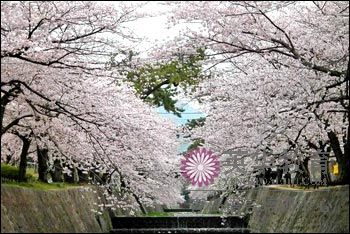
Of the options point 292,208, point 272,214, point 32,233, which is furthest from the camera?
point 272,214

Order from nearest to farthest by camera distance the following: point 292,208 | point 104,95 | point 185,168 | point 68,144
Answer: point 104,95
point 292,208
point 68,144
point 185,168

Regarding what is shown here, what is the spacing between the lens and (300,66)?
11.4 m

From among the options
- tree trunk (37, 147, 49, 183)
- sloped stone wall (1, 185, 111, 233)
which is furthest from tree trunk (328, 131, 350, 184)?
tree trunk (37, 147, 49, 183)

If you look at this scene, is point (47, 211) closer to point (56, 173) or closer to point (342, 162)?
point (342, 162)

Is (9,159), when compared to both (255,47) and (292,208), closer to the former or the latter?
(292,208)

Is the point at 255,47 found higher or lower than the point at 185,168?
higher

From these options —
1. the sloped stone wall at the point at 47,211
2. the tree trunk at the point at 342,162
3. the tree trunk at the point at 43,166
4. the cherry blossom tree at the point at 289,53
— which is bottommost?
the sloped stone wall at the point at 47,211

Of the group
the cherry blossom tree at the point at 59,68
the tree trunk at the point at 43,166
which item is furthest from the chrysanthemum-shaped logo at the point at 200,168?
the cherry blossom tree at the point at 59,68

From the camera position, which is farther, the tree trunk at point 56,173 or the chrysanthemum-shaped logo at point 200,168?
the chrysanthemum-shaped logo at point 200,168

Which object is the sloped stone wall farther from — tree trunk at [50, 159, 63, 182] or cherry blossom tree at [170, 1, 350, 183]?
cherry blossom tree at [170, 1, 350, 183]

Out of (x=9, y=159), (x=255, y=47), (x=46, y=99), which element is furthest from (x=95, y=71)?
(x=9, y=159)

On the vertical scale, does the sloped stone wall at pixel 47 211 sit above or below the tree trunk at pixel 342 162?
below

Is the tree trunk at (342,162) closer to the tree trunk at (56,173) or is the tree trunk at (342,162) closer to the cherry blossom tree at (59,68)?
the cherry blossom tree at (59,68)

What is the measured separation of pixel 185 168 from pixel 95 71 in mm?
19754
